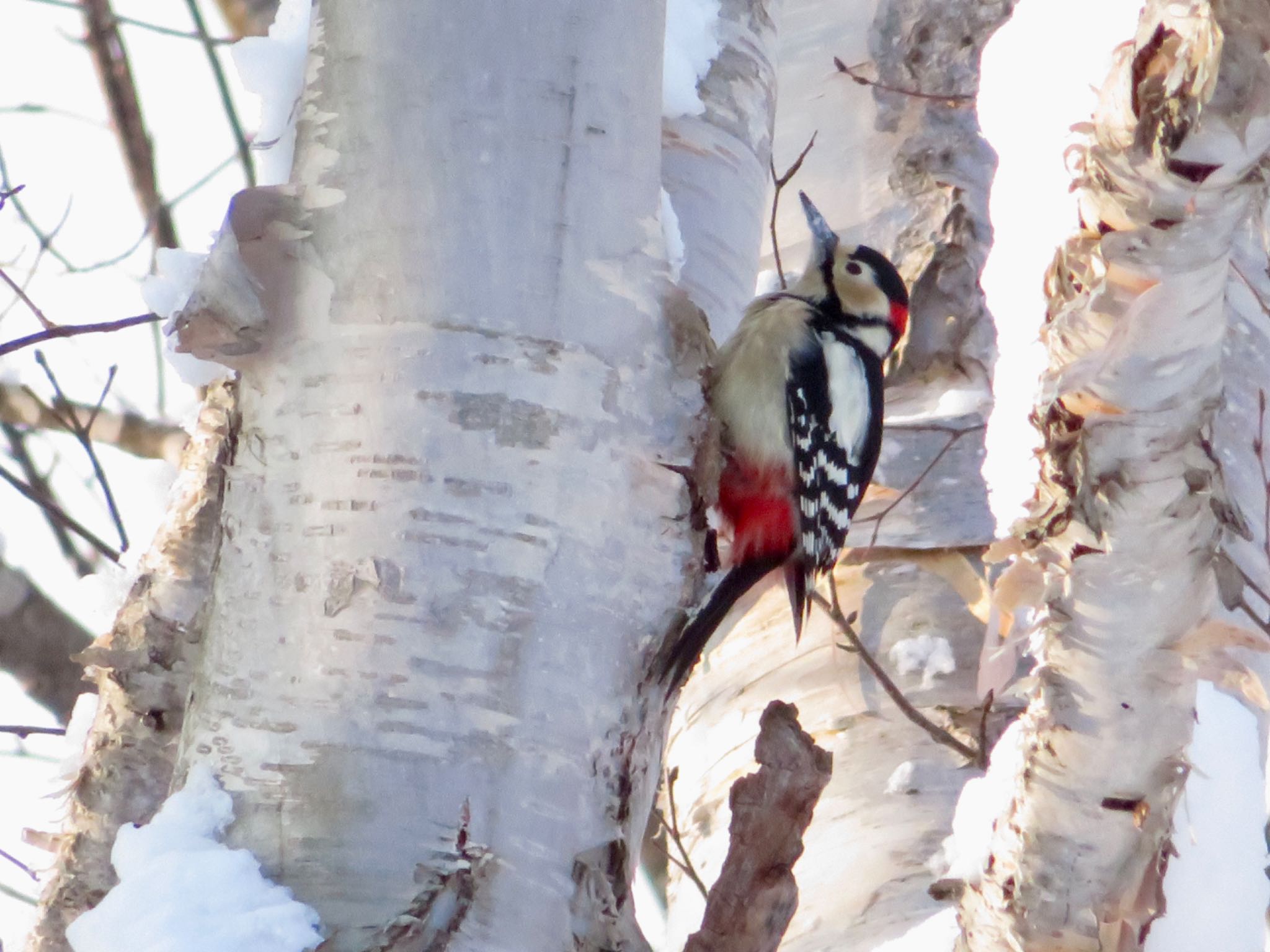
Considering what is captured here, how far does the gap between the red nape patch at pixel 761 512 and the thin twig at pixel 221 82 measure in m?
2.51

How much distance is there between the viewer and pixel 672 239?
1705 mm

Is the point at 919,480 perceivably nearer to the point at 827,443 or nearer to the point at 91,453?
the point at 827,443

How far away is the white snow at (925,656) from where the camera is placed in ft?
8.44

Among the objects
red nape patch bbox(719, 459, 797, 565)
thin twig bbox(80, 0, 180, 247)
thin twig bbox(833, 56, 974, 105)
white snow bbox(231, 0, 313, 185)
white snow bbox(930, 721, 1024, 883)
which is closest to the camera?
white snow bbox(231, 0, 313, 185)

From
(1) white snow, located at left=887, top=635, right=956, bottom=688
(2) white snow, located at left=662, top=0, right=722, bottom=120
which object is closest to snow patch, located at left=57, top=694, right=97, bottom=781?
(2) white snow, located at left=662, top=0, right=722, bottom=120

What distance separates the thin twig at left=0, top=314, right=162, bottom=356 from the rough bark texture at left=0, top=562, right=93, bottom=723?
107 cm

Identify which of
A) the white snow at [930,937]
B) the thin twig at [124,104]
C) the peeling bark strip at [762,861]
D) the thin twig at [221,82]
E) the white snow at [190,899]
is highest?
the thin twig at [221,82]

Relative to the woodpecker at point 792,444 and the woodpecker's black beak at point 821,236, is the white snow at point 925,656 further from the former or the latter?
the woodpecker's black beak at point 821,236

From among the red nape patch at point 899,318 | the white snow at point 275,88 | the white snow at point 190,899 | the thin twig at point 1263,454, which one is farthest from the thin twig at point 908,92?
the white snow at point 190,899

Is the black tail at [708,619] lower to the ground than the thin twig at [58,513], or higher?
lower

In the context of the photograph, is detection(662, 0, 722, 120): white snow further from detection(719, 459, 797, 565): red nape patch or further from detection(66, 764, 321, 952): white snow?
detection(66, 764, 321, 952): white snow

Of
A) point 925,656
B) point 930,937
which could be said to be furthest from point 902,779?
point 930,937

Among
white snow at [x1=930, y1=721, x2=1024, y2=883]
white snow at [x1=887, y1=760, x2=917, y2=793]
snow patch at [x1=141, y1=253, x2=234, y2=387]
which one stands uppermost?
snow patch at [x1=141, y1=253, x2=234, y2=387]

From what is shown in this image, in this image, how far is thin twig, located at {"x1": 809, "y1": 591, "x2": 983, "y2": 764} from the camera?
2.38 m
